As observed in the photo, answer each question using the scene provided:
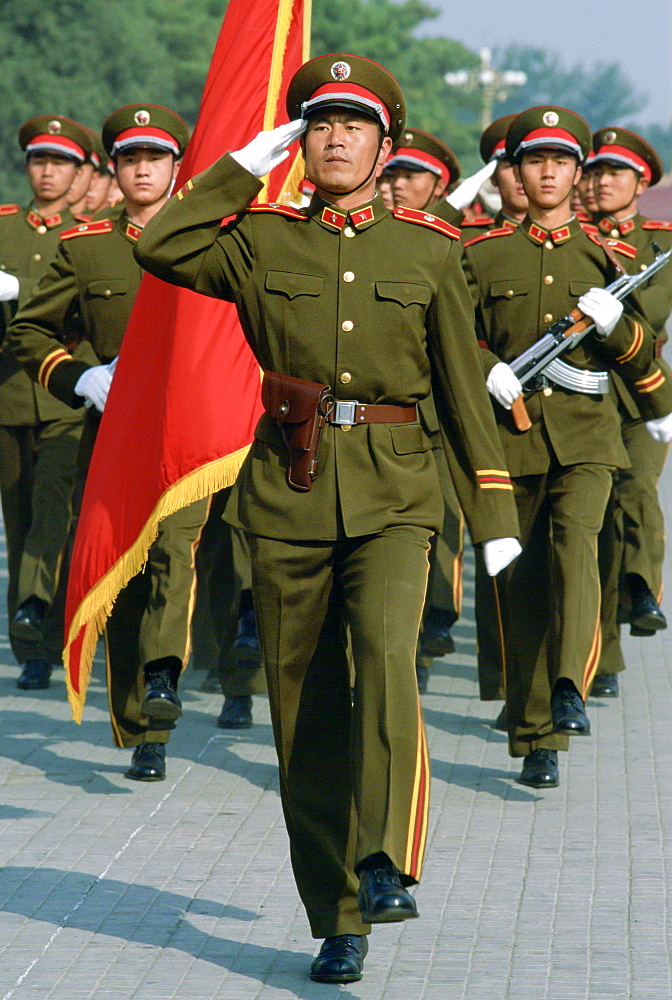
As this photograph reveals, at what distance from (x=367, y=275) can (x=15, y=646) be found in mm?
4148

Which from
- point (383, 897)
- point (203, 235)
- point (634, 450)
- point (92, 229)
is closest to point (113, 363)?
point (92, 229)

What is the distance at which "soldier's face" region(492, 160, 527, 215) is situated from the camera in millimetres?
8492

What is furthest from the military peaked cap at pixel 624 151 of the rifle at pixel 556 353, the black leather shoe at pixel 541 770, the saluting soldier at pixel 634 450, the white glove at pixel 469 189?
the black leather shoe at pixel 541 770

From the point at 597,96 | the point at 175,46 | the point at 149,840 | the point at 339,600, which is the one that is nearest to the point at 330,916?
the point at 339,600

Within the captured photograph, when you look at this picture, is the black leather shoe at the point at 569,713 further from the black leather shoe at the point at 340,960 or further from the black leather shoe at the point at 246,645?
the black leather shoe at the point at 340,960

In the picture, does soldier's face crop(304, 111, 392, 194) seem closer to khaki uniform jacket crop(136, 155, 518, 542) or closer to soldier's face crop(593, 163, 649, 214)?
khaki uniform jacket crop(136, 155, 518, 542)

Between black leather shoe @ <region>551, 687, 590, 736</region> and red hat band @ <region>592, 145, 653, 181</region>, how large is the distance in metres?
3.47

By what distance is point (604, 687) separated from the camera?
7.83 m

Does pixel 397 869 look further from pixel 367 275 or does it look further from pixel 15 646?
pixel 15 646

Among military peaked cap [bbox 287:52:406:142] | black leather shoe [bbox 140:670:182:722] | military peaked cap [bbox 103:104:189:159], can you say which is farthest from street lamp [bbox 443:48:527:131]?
military peaked cap [bbox 287:52:406:142]

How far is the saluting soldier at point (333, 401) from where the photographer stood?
4.45 m

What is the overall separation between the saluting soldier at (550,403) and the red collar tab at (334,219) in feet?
6.46

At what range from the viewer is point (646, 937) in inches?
184

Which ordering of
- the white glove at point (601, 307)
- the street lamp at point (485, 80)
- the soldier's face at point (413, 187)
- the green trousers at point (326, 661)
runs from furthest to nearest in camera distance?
the street lamp at point (485, 80)
the soldier's face at point (413, 187)
the white glove at point (601, 307)
the green trousers at point (326, 661)
